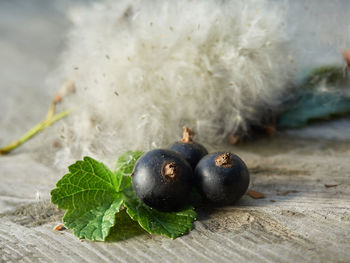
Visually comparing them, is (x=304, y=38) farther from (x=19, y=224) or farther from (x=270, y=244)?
(x=19, y=224)

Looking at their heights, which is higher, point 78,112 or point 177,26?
point 177,26

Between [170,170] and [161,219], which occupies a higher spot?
[170,170]

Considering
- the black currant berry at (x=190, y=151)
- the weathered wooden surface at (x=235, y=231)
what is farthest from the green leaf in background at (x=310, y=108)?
the black currant berry at (x=190, y=151)

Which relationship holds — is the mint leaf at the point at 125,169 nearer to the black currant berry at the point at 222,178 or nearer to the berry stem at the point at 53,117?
the black currant berry at the point at 222,178

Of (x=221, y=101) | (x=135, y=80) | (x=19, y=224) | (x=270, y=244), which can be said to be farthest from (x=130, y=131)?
(x=270, y=244)

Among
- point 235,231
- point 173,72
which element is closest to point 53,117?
point 173,72

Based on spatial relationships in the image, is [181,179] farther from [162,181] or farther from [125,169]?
[125,169]
